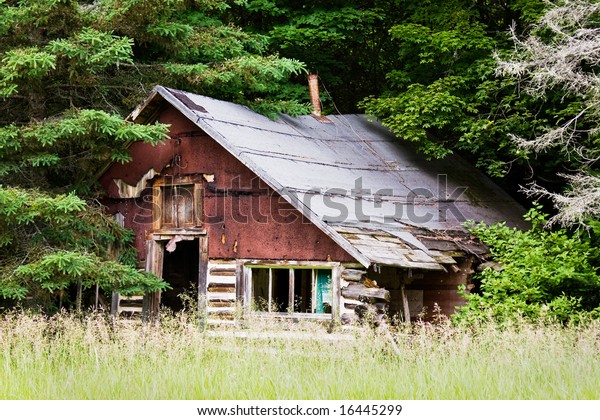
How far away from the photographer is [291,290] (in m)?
15.4

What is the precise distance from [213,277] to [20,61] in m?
4.84

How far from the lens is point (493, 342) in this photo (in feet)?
39.9

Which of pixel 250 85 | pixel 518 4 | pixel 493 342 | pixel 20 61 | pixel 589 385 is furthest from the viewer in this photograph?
pixel 518 4

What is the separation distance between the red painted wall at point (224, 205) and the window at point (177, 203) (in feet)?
0.52

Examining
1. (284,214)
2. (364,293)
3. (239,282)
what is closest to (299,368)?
(364,293)

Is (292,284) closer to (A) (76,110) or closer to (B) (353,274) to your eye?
(B) (353,274)

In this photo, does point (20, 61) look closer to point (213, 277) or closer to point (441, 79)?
point (213, 277)

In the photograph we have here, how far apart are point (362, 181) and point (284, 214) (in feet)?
8.75

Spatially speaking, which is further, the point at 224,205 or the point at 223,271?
the point at 224,205

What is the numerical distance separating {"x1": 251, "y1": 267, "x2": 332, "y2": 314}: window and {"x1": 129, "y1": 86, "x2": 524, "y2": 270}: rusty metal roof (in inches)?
42.1

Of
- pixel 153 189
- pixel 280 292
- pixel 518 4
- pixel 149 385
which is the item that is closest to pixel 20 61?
pixel 153 189

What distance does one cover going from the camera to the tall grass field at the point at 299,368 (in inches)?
396

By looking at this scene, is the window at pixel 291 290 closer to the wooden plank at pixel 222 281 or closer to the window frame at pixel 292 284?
the window frame at pixel 292 284

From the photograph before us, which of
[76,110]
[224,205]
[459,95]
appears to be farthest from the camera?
[459,95]
